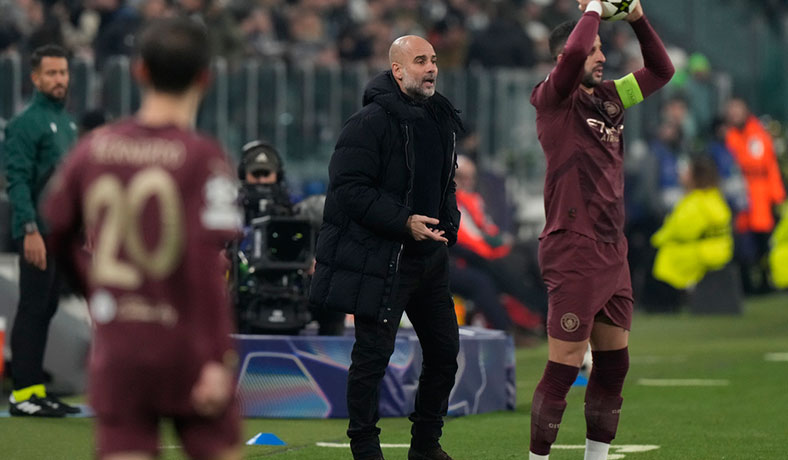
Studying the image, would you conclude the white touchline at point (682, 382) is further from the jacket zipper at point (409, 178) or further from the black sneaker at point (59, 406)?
Answer: the jacket zipper at point (409, 178)

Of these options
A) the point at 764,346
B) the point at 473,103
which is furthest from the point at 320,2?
the point at 764,346

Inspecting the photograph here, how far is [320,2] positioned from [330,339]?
10.5 m

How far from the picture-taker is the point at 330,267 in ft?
25.5

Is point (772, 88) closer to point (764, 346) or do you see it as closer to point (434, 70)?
point (764, 346)

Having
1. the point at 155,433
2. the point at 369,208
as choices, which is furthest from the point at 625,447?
the point at 155,433

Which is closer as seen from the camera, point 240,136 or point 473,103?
point 240,136

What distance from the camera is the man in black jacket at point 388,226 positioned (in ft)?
25.1

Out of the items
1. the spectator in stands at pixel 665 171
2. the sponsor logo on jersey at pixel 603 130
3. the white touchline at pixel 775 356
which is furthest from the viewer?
the spectator in stands at pixel 665 171

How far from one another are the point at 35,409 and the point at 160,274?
5917 mm

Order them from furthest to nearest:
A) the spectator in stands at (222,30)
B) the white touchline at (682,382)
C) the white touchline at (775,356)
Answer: the spectator in stands at (222,30) → the white touchline at (775,356) → the white touchline at (682,382)

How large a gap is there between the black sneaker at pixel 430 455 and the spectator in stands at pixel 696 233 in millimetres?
10771

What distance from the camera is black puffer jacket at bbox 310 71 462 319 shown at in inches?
299

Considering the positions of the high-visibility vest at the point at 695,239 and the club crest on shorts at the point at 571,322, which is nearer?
the club crest on shorts at the point at 571,322

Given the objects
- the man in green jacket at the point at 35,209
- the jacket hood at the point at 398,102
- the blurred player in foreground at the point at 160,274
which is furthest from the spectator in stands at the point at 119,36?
the blurred player in foreground at the point at 160,274
